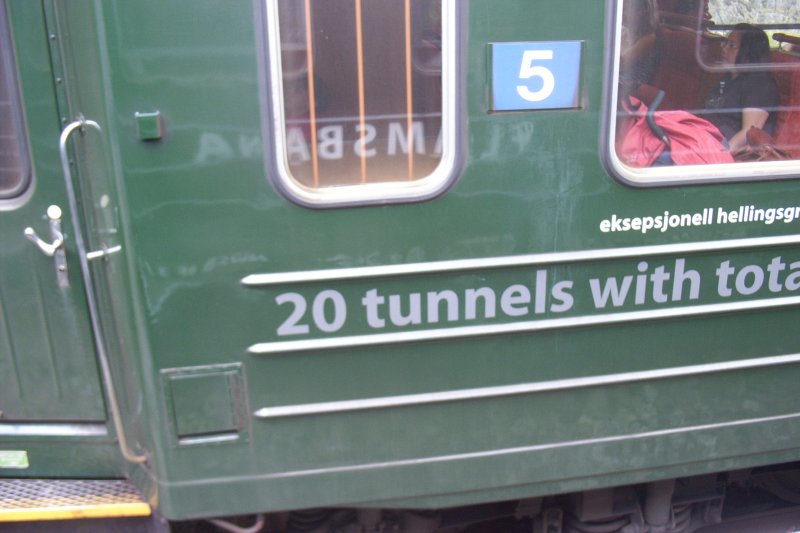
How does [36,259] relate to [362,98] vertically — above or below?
below

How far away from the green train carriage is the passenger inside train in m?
0.01

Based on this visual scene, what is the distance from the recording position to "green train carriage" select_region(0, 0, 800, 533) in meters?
2.00

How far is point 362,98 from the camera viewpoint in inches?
81.8

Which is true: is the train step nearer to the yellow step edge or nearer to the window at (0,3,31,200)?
the yellow step edge

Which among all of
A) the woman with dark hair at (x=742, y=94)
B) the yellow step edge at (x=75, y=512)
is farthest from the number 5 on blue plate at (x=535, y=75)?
the yellow step edge at (x=75, y=512)

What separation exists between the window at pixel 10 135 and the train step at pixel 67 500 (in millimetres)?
919

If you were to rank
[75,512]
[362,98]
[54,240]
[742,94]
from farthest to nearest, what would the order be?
[742,94] → [75,512] → [54,240] → [362,98]

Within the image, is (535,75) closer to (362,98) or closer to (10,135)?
(362,98)

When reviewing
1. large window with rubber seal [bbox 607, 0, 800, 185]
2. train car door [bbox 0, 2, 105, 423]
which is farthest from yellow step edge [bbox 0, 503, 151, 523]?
large window with rubber seal [bbox 607, 0, 800, 185]

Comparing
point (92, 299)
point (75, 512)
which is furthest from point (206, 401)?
point (75, 512)

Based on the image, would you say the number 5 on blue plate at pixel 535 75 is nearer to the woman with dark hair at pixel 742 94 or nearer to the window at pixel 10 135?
the woman with dark hair at pixel 742 94

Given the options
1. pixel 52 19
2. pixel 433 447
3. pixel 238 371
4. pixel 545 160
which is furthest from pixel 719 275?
pixel 52 19

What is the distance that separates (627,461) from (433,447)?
25.1 inches

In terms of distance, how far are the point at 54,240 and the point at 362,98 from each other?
3.18 ft
